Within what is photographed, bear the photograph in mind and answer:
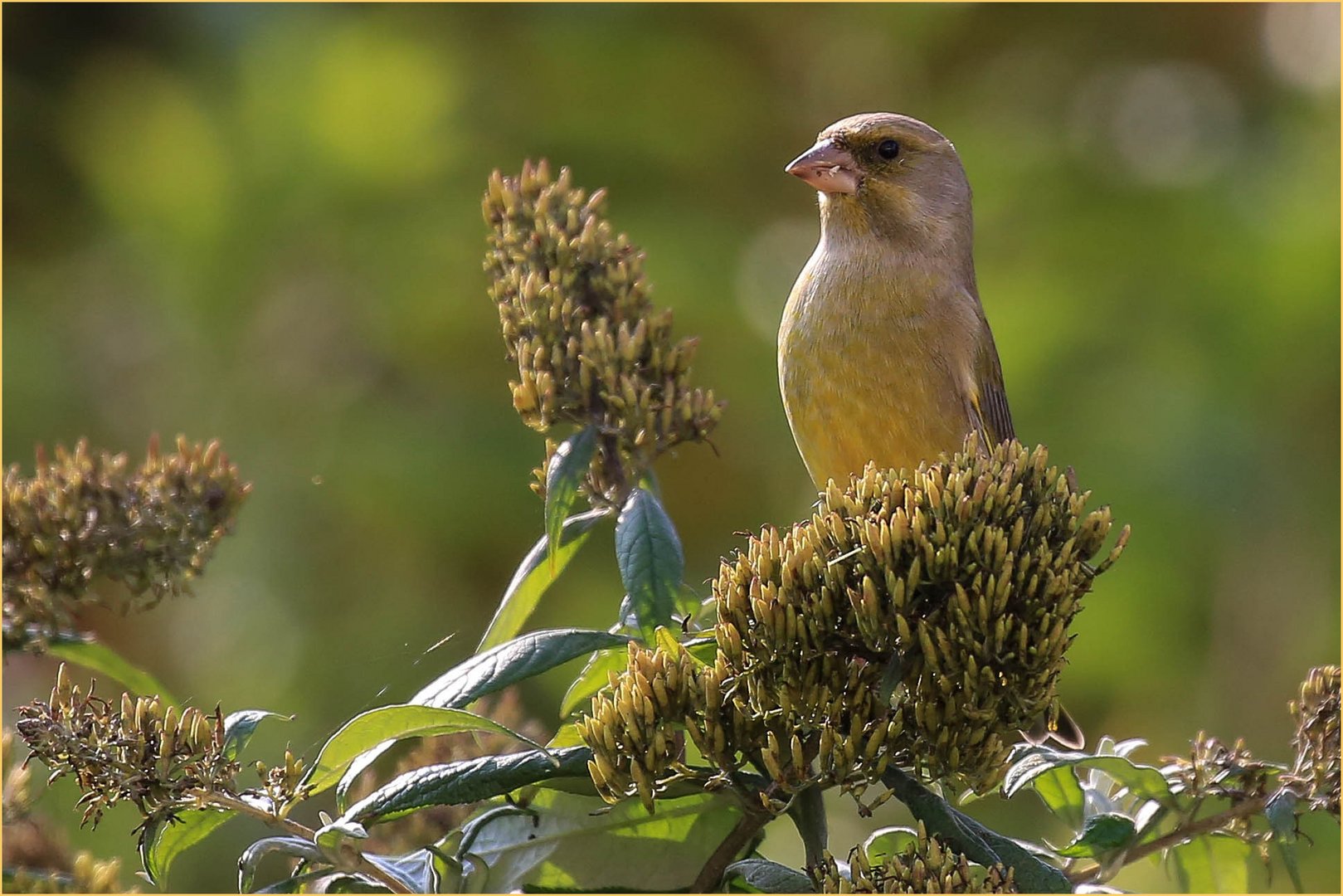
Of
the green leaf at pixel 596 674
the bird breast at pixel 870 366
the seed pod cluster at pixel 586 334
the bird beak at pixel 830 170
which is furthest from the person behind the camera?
the bird beak at pixel 830 170

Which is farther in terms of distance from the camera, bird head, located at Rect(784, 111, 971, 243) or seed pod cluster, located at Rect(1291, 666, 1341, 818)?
bird head, located at Rect(784, 111, 971, 243)

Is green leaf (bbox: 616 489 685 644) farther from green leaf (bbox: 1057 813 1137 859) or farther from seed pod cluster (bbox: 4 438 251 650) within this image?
seed pod cluster (bbox: 4 438 251 650)

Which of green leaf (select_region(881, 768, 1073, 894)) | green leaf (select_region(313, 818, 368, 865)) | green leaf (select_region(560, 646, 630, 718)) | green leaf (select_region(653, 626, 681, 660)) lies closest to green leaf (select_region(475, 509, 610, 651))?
green leaf (select_region(560, 646, 630, 718))

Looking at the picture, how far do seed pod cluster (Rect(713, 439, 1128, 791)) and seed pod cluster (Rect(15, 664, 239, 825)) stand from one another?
0.55 metres

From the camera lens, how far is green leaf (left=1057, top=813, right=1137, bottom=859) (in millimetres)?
1653

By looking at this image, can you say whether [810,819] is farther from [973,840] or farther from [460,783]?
[460,783]

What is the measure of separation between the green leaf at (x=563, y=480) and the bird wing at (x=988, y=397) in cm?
119

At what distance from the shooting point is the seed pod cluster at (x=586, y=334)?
196 cm

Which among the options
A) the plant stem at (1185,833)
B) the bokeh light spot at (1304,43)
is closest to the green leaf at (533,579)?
the plant stem at (1185,833)

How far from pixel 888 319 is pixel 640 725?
4.98ft

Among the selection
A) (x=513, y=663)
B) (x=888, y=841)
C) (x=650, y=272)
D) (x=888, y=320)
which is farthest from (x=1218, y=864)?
(x=650, y=272)

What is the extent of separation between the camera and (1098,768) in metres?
1.69

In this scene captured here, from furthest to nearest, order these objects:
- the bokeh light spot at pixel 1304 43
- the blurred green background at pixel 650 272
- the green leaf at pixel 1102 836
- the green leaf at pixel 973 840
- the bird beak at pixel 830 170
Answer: the bokeh light spot at pixel 1304 43, the blurred green background at pixel 650 272, the bird beak at pixel 830 170, the green leaf at pixel 1102 836, the green leaf at pixel 973 840

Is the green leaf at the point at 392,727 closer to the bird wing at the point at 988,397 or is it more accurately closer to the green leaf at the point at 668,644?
the green leaf at the point at 668,644
